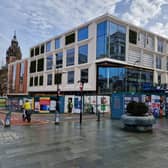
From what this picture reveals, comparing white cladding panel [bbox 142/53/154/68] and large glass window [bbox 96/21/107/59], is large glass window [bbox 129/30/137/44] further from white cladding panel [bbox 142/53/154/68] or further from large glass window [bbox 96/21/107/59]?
large glass window [bbox 96/21/107/59]

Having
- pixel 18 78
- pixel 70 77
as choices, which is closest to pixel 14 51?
pixel 18 78

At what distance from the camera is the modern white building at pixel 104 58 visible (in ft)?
115

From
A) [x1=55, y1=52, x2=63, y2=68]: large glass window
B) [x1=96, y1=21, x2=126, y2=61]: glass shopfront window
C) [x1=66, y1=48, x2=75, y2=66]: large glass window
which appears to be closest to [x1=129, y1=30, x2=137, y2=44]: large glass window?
[x1=96, y1=21, x2=126, y2=61]: glass shopfront window

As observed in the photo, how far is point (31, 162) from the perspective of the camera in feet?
19.0

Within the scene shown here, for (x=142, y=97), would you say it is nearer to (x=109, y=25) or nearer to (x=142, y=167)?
(x=142, y=167)

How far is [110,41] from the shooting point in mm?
34312

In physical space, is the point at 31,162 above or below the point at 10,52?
below

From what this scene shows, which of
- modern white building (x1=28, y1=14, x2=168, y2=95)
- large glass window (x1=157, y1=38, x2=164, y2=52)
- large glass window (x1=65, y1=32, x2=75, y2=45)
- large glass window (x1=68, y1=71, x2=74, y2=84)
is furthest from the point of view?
large glass window (x1=157, y1=38, x2=164, y2=52)

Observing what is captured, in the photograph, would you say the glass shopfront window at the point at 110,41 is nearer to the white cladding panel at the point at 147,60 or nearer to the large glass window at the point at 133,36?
the large glass window at the point at 133,36

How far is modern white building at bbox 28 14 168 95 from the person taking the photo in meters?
35.2

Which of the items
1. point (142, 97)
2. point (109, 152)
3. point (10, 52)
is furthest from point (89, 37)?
point (10, 52)

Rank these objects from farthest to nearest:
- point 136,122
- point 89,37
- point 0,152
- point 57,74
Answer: point 57,74
point 89,37
point 136,122
point 0,152

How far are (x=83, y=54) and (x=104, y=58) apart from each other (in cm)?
652

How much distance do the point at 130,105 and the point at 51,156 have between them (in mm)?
7364
